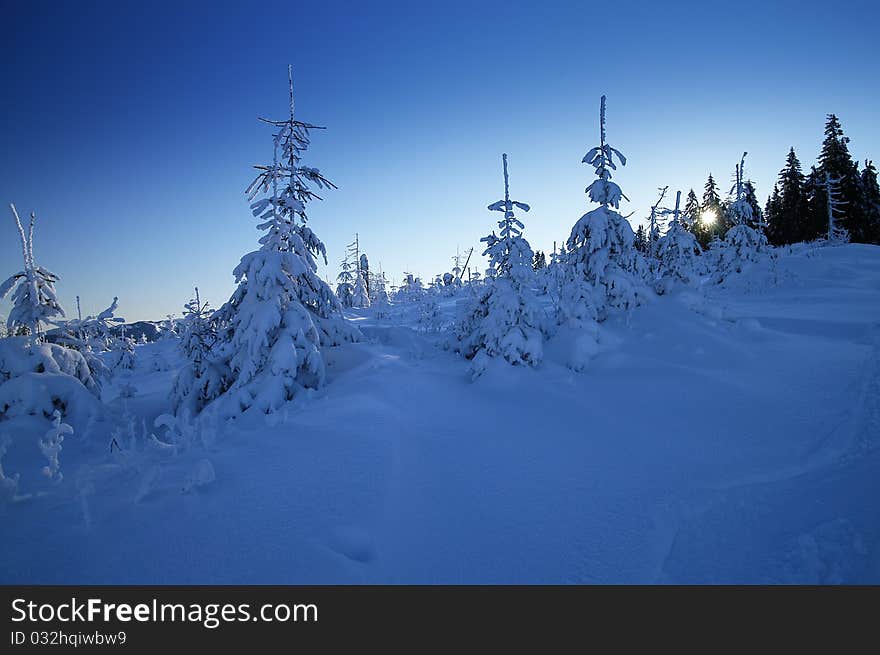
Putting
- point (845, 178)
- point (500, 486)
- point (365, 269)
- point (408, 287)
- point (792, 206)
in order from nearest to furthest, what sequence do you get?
point (500, 486) < point (845, 178) < point (792, 206) < point (365, 269) < point (408, 287)

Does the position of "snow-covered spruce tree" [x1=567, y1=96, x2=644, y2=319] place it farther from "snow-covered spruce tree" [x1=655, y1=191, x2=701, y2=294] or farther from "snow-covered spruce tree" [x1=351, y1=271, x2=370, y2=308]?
"snow-covered spruce tree" [x1=351, y1=271, x2=370, y2=308]

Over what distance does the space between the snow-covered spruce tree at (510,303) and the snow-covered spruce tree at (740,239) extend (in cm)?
2206

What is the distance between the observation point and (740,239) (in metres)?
25.1

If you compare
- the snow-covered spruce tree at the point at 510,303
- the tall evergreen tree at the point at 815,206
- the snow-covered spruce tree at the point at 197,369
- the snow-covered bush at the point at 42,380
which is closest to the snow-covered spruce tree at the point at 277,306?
the snow-covered spruce tree at the point at 197,369

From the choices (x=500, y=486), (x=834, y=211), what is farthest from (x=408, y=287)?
(x=500, y=486)

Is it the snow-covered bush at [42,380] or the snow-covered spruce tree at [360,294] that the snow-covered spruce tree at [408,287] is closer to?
the snow-covered spruce tree at [360,294]

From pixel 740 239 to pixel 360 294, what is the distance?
39379 millimetres

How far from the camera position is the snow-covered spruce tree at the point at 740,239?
24859mm

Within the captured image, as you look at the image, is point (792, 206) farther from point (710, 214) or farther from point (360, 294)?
point (360, 294)

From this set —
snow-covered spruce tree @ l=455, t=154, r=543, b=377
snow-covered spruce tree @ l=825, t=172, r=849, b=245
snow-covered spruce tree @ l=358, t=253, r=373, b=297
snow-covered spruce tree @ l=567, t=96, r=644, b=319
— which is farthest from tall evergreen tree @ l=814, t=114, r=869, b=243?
snow-covered spruce tree @ l=358, t=253, r=373, b=297

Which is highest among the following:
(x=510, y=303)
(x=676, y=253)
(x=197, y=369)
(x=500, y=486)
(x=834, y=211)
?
(x=834, y=211)

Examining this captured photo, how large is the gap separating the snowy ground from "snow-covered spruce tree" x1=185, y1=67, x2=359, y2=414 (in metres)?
1.13

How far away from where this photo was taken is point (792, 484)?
4.81 metres

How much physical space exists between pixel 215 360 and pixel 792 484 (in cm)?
1196
